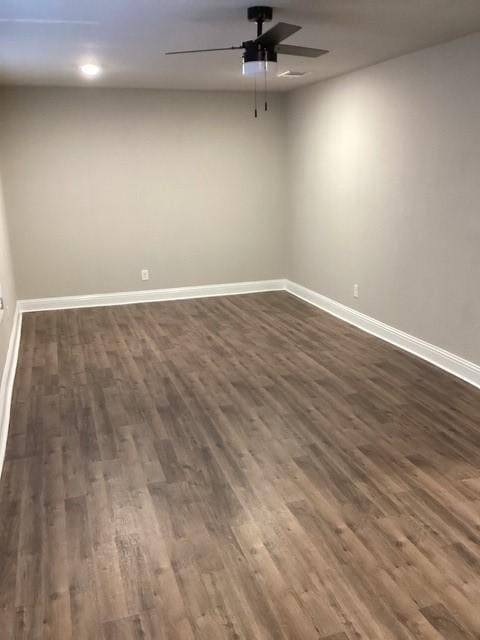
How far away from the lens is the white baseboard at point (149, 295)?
6180 millimetres

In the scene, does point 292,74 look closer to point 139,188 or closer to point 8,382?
point 139,188

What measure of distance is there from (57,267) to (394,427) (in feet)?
14.0

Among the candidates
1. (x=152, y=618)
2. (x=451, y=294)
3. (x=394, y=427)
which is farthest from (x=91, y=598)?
(x=451, y=294)

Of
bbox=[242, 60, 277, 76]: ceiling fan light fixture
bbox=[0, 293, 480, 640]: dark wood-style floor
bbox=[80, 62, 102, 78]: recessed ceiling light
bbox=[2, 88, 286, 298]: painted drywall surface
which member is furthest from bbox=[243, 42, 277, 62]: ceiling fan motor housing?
bbox=[2, 88, 286, 298]: painted drywall surface

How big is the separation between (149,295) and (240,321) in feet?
4.60

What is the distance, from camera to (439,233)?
4137mm

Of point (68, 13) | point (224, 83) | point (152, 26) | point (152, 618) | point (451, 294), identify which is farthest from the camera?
point (224, 83)

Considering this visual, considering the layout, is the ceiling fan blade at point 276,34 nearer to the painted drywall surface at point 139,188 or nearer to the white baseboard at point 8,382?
the white baseboard at point 8,382

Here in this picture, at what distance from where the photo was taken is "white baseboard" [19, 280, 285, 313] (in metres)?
6.18

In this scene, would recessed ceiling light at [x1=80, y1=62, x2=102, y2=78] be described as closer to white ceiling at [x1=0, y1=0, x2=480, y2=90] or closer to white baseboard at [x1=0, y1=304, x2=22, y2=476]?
white ceiling at [x1=0, y1=0, x2=480, y2=90]

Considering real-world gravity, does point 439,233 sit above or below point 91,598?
above

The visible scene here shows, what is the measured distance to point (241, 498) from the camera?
262 centimetres

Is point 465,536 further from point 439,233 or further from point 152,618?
point 439,233

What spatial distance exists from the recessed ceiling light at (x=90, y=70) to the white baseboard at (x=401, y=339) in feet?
10.3
